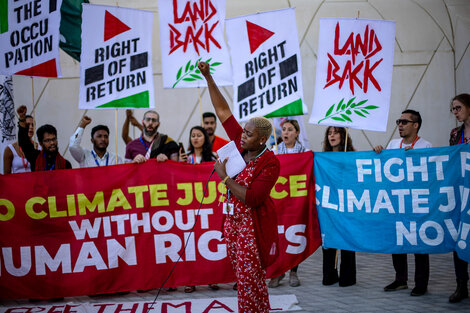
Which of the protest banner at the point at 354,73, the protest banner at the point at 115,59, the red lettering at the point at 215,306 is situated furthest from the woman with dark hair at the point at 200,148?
the red lettering at the point at 215,306

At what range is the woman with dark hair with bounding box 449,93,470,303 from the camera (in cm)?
515

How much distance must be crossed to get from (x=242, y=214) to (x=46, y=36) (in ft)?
12.6

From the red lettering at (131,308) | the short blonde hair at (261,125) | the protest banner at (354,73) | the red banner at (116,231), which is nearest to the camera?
the short blonde hair at (261,125)

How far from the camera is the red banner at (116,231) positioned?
5766mm

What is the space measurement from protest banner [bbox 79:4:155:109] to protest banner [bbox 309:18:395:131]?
2.07 m

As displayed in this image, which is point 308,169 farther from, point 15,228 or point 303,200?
point 15,228

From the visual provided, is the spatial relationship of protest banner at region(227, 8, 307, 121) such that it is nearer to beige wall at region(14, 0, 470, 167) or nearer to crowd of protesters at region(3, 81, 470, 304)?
crowd of protesters at region(3, 81, 470, 304)

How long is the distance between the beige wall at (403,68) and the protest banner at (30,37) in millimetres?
3457

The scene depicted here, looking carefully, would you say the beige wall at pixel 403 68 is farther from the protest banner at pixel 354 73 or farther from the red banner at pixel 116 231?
the red banner at pixel 116 231

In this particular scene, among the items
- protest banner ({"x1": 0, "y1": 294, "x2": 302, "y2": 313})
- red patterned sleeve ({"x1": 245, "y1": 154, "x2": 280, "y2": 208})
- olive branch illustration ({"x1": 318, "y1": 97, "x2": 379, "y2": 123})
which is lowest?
protest banner ({"x1": 0, "y1": 294, "x2": 302, "y2": 313})

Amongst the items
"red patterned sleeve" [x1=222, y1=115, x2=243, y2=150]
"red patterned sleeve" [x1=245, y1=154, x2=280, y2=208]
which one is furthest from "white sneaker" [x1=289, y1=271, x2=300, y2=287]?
"red patterned sleeve" [x1=222, y1=115, x2=243, y2=150]

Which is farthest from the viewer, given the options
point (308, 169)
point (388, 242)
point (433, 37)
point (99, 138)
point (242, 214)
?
point (433, 37)

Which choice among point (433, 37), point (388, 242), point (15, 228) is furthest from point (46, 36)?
point (433, 37)

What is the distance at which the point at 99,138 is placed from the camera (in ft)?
21.1
